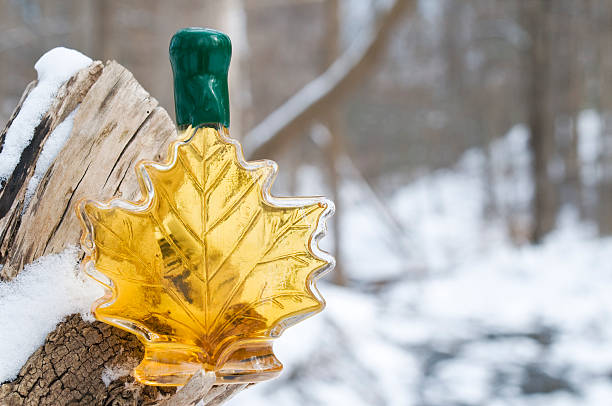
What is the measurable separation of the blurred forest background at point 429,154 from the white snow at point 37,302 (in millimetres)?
1045

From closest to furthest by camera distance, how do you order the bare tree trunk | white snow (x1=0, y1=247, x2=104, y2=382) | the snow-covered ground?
white snow (x1=0, y1=247, x2=104, y2=382), the snow-covered ground, the bare tree trunk

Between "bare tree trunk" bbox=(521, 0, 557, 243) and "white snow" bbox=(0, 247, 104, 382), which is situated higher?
"bare tree trunk" bbox=(521, 0, 557, 243)

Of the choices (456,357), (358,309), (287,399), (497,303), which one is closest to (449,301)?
(497,303)

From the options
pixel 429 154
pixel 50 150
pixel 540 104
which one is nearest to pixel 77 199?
pixel 50 150

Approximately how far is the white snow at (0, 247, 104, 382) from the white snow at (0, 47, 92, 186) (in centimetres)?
8

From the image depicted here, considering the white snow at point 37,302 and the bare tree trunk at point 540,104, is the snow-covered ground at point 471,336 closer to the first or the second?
the bare tree trunk at point 540,104

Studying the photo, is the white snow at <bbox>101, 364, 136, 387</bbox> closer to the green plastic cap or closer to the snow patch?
the snow patch

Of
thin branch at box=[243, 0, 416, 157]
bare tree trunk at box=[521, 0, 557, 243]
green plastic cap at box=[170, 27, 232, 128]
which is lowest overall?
green plastic cap at box=[170, 27, 232, 128]

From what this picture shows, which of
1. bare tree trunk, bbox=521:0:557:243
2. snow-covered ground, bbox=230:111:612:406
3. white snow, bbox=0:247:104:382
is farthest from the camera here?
bare tree trunk, bbox=521:0:557:243

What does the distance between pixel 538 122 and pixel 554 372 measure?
2.45 m

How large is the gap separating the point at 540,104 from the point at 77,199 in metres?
4.20

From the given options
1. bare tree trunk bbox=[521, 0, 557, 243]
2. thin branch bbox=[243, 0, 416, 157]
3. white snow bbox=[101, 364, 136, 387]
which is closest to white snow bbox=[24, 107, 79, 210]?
white snow bbox=[101, 364, 136, 387]

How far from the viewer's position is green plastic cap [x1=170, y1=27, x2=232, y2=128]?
434 millimetres

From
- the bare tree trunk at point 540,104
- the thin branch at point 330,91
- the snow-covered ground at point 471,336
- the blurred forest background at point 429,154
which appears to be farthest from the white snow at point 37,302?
the bare tree trunk at point 540,104
